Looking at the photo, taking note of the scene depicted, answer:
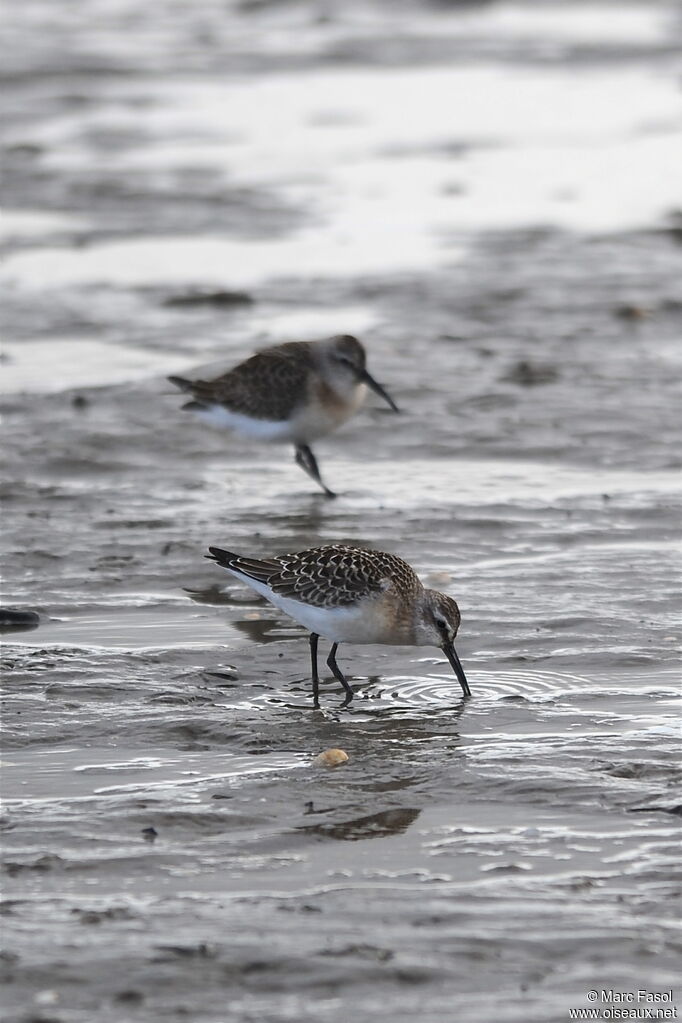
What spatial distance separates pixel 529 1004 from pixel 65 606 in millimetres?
4666

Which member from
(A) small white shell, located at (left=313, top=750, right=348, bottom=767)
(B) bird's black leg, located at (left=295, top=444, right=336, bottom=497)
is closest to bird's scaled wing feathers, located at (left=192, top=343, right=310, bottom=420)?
(B) bird's black leg, located at (left=295, top=444, right=336, bottom=497)

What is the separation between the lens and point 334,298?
16.4 meters

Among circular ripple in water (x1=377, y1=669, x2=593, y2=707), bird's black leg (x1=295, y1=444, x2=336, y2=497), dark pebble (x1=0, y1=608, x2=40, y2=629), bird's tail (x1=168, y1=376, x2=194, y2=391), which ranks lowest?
bird's black leg (x1=295, y1=444, x2=336, y2=497)

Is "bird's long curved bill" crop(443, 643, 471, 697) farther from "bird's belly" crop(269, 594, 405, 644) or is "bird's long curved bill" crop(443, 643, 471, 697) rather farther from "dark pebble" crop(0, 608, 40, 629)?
"dark pebble" crop(0, 608, 40, 629)

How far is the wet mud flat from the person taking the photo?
5.74m

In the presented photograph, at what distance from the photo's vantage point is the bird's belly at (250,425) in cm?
1217

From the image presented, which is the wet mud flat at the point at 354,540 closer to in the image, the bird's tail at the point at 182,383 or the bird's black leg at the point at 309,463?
the bird's black leg at the point at 309,463

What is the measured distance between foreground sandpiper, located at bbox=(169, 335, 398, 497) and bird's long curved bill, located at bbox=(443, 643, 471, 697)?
392cm

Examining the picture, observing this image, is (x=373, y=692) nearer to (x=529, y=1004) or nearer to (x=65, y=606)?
(x=65, y=606)

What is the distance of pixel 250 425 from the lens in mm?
12234

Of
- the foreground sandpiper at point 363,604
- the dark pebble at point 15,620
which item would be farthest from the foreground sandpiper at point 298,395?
the foreground sandpiper at point 363,604

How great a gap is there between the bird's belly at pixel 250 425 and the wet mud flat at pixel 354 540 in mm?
298

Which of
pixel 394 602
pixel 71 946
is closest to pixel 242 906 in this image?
pixel 71 946

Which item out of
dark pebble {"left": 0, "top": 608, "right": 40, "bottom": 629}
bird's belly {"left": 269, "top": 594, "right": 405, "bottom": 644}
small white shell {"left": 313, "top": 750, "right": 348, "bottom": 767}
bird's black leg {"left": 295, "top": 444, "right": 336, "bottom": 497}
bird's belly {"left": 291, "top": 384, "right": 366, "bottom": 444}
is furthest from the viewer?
bird's belly {"left": 291, "top": 384, "right": 366, "bottom": 444}
